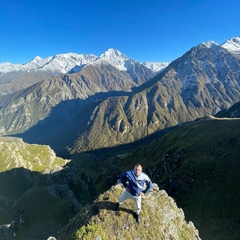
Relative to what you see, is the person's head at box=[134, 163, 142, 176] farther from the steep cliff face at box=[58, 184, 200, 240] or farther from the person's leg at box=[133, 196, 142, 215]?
the steep cliff face at box=[58, 184, 200, 240]

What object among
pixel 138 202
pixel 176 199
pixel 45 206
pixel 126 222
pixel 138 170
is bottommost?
pixel 176 199

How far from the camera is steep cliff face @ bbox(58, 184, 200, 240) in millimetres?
21484

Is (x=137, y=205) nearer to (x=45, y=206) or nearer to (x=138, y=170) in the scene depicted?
(x=138, y=170)

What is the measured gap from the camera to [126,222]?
22.6 metres

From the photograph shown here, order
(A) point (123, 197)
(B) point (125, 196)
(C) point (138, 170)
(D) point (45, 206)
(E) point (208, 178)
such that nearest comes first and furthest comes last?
(C) point (138, 170)
(B) point (125, 196)
(A) point (123, 197)
(E) point (208, 178)
(D) point (45, 206)

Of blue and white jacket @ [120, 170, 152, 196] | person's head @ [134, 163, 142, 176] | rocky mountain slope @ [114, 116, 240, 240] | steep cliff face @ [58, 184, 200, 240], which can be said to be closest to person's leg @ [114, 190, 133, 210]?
steep cliff face @ [58, 184, 200, 240]

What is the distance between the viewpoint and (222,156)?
7606 cm

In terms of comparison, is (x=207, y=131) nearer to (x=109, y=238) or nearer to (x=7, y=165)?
(x=109, y=238)

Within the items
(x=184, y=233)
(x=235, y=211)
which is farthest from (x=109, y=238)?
(x=235, y=211)

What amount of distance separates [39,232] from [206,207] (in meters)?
44.1

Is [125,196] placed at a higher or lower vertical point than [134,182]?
lower

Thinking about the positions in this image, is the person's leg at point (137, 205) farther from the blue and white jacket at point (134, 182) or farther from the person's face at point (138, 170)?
the person's face at point (138, 170)

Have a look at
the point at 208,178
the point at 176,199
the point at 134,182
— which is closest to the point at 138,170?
the point at 134,182

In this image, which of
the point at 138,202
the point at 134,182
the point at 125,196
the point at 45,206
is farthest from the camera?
the point at 45,206
